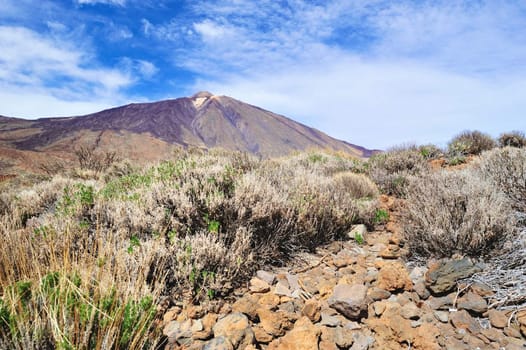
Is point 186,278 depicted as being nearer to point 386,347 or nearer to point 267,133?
point 386,347

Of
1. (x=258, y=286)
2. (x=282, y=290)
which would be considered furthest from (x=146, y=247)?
(x=282, y=290)

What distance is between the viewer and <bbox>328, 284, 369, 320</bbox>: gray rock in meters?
2.38

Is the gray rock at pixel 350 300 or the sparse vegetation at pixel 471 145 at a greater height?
the sparse vegetation at pixel 471 145

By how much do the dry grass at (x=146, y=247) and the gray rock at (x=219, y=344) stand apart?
364mm

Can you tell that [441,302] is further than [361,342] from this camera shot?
Yes

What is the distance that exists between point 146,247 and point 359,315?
204 cm

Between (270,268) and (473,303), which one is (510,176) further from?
(270,268)

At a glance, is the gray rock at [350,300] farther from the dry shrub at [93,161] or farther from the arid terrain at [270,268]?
the dry shrub at [93,161]

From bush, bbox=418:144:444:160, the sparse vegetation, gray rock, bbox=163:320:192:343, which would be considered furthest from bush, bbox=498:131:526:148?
gray rock, bbox=163:320:192:343

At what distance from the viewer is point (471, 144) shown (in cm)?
956

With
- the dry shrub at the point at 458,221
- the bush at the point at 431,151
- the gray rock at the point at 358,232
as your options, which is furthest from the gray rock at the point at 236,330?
the bush at the point at 431,151

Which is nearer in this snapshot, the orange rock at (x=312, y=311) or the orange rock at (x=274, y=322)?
the orange rock at (x=274, y=322)

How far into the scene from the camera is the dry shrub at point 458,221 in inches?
112

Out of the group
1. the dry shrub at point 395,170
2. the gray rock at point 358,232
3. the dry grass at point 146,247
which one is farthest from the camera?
the dry shrub at point 395,170
